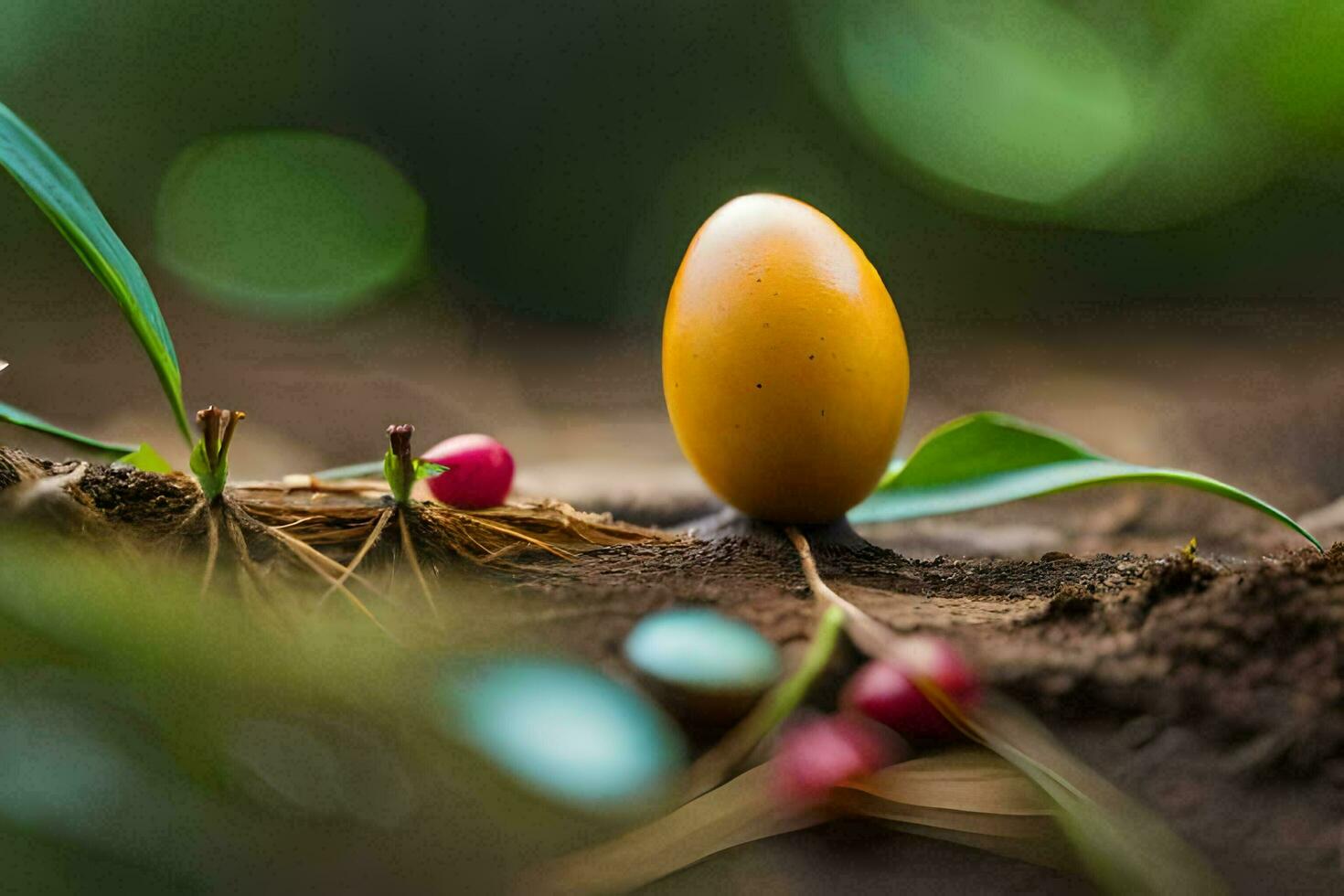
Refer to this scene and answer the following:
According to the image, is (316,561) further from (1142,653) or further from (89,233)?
(1142,653)

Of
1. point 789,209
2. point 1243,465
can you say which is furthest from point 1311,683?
point 1243,465

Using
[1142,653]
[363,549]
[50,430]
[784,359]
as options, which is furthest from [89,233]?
[1142,653]

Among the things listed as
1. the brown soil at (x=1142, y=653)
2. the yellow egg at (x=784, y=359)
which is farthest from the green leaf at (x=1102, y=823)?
the yellow egg at (x=784, y=359)

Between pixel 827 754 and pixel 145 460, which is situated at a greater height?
pixel 145 460

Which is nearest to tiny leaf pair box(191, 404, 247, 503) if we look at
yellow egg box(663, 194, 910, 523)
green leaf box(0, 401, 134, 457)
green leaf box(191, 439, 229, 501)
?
green leaf box(191, 439, 229, 501)

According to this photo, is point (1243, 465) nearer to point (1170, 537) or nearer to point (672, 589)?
point (1170, 537)

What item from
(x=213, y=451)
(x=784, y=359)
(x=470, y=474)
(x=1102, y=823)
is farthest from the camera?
(x=470, y=474)

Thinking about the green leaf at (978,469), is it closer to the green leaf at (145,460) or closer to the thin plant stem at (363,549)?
the thin plant stem at (363,549)
